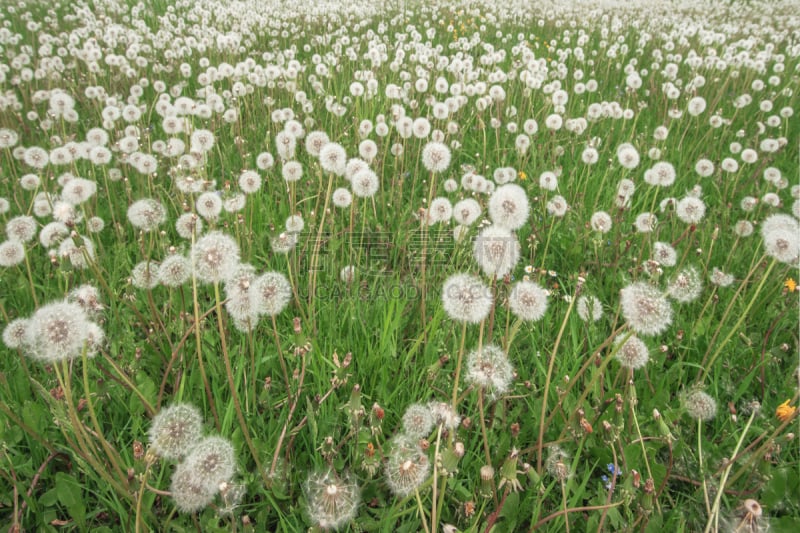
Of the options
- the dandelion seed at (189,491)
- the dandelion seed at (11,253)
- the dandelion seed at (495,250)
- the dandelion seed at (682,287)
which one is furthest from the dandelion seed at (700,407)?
the dandelion seed at (11,253)

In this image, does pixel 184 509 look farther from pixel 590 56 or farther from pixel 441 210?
pixel 590 56

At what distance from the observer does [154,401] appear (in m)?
2.05

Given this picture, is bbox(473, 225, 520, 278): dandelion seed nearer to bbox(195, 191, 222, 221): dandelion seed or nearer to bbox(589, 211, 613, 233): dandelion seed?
bbox(589, 211, 613, 233): dandelion seed

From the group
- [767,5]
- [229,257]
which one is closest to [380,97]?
[229,257]

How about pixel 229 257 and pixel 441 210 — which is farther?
pixel 441 210

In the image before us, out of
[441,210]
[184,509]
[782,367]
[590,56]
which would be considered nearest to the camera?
[184,509]

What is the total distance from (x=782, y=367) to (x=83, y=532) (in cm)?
316

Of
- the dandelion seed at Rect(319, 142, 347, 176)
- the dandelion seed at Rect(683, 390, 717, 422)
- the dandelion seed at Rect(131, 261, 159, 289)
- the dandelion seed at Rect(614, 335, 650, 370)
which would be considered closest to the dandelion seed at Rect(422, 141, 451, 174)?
the dandelion seed at Rect(319, 142, 347, 176)

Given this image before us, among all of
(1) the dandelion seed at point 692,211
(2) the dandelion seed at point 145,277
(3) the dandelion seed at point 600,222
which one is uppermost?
(1) the dandelion seed at point 692,211

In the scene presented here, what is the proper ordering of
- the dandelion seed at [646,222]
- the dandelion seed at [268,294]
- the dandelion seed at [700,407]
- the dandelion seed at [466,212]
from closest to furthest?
the dandelion seed at [268,294], the dandelion seed at [700,407], the dandelion seed at [466,212], the dandelion seed at [646,222]

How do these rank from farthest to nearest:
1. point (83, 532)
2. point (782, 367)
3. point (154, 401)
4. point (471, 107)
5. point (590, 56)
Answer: point (590, 56), point (471, 107), point (782, 367), point (154, 401), point (83, 532)

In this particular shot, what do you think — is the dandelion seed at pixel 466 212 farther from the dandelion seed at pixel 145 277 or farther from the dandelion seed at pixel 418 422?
the dandelion seed at pixel 145 277

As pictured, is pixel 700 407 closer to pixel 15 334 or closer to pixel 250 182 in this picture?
pixel 250 182

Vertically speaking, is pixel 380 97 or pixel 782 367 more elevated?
pixel 380 97
